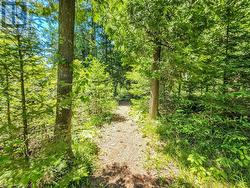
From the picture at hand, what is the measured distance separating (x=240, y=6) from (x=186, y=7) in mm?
1639

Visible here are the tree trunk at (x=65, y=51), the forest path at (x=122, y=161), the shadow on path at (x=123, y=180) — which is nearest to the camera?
the tree trunk at (x=65, y=51)

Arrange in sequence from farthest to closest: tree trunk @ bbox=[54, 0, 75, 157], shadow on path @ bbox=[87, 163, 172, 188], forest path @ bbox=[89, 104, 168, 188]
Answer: forest path @ bbox=[89, 104, 168, 188], shadow on path @ bbox=[87, 163, 172, 188], tree trunk @ bbox=[54, 0, 75, 157]

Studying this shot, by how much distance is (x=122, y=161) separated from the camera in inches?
206

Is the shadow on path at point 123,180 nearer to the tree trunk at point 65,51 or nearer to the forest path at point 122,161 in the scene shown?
the forest path at point 122,161

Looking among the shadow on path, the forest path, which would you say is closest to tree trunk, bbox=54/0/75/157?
the shadow on path

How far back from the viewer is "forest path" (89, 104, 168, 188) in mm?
4293

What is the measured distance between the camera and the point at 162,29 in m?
6.55

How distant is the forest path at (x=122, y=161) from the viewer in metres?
4.29

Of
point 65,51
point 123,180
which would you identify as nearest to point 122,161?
point 123,180

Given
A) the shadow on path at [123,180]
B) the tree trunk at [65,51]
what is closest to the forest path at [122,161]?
the shadow on path at [123,180]

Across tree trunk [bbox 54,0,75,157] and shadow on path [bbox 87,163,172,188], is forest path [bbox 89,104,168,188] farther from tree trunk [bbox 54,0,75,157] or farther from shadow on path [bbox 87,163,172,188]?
tree trunk [bbox 54,0,75,157]

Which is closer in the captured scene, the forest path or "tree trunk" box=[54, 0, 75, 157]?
"tree trunk" box=[54, 0, 75, 157]

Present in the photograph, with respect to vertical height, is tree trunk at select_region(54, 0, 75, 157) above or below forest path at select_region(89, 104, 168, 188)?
above

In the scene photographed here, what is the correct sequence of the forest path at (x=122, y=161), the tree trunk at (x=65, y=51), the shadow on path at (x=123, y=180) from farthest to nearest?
the forest path at (x=122, y=161) < the shadow on path at (x=123, y=180) < the tree trunk at (x=65, y=51)
